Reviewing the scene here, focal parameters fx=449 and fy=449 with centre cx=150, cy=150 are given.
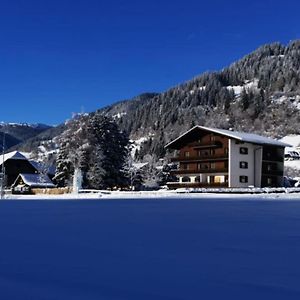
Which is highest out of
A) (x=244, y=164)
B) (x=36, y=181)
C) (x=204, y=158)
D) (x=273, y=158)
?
(x=273, y=158)

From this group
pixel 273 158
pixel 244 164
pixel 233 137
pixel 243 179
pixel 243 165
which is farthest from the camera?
pixel 273 158

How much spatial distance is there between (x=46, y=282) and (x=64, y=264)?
1.09 m

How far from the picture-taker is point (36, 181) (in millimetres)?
73688

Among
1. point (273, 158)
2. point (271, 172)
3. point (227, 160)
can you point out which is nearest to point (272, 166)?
point (271, 172)

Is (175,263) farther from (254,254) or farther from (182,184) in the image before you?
(182,184)

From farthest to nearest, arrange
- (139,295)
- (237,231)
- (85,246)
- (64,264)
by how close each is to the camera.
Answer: (237,231) → (85,246) → (64,264) → (139,295)

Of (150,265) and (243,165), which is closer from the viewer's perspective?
(150,265)

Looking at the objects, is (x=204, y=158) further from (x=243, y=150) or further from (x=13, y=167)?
(x=13, y=167)

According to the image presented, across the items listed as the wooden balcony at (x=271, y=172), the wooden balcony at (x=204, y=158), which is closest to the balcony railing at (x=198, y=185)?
the wooden balcony at (x=204, y=158)

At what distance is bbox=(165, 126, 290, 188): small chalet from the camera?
206ft

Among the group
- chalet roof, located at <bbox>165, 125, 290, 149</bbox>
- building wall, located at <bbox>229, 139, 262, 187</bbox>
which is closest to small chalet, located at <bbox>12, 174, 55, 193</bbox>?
chalet roof, located at <bbox>165, 125, 290, 149</bbox>

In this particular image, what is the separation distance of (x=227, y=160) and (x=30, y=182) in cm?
3191

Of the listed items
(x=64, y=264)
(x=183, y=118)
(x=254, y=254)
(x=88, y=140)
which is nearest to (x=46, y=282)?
(x=64, y=264)

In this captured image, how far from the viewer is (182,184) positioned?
6625cm
